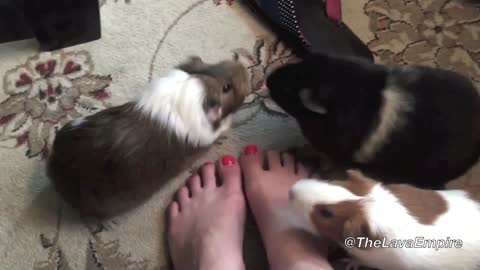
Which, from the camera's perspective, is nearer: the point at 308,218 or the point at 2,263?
the point at 308,218

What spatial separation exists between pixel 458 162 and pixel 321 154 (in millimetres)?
340

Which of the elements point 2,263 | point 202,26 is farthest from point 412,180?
point 2,263

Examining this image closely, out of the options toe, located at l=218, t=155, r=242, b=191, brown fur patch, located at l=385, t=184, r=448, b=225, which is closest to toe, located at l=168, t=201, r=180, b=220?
toe, located at l=218, t=155, r=242, b=191

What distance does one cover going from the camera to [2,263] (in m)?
1.26

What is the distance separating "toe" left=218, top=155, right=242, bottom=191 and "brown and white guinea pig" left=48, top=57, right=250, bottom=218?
137 mm

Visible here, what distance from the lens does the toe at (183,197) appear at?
133 centimetres

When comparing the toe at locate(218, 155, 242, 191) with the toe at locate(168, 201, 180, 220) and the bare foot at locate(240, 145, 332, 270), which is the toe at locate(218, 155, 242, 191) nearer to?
the bare foot at locate(240, 145, 332, 270)

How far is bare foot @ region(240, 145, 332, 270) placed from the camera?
3.92 ft

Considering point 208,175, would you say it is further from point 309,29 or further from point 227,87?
point 309,29

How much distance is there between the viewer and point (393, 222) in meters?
1.05

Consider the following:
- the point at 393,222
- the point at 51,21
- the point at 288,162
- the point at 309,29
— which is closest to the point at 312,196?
the point at 393,222

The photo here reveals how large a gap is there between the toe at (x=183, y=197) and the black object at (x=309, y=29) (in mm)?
490

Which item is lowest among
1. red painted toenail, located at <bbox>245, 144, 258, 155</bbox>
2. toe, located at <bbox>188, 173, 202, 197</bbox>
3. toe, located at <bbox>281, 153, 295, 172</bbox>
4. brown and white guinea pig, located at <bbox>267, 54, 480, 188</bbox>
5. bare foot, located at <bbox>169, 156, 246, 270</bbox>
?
bare foot, located at <bbox>169, 156, 246, 270</bbox>

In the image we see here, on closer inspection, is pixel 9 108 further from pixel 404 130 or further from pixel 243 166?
pixel 404 130
